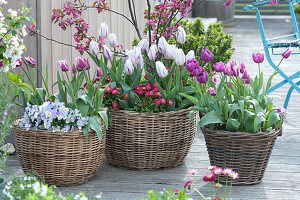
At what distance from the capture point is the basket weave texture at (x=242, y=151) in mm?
2871

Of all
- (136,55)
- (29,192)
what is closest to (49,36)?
(136,55)

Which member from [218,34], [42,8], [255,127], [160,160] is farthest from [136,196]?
[218,34]

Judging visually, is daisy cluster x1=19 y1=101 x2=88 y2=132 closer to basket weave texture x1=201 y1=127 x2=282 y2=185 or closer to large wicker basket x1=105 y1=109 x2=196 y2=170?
large wicker basket x1=105 y1=109 x2=196 y2=170

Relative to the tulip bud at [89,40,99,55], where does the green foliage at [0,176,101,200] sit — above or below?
below

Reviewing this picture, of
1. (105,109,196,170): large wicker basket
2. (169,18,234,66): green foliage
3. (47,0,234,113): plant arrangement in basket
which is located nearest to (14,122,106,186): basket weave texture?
(105,109,196,170): large wicker basket

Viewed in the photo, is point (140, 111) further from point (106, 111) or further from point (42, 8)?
point (42, 8)

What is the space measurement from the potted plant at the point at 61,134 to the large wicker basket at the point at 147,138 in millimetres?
182

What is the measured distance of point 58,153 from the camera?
279 cm

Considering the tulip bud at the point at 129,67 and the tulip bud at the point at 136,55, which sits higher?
the tulip bud at the point at 136,55

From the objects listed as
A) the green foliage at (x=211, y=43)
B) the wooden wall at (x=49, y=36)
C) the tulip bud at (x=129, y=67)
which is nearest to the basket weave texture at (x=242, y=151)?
the tulip bud at (x=129, y=67)

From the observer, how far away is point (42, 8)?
3.57 meters

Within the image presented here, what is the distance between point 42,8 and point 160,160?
1.23m

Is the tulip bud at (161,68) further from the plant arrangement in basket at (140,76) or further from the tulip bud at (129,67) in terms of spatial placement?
the tulip bud at (129,67)

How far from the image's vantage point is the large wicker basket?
306 cm
